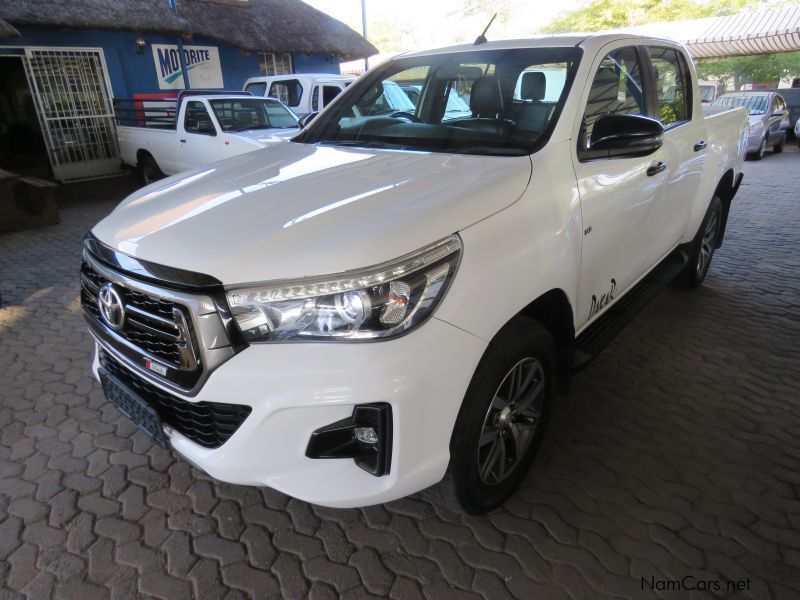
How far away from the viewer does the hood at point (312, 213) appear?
5.36 ft

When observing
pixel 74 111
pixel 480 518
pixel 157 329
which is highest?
pixel 74 111

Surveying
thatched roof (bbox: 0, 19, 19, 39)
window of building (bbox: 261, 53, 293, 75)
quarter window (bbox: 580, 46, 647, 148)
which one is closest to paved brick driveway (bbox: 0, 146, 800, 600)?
quarter window (bbox: 580, 46, 647, 148)

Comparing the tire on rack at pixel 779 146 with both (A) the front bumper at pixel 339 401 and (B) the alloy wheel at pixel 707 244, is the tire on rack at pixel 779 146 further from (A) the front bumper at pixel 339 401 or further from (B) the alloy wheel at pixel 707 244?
(A) the front bumper at pixel 339 401

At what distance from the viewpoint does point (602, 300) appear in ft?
9.04

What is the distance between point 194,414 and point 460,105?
2.20m

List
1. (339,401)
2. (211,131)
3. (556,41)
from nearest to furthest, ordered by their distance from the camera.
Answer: (339,401)
(556,41)
(211,131)

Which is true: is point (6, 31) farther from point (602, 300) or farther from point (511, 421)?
point (511, 421)

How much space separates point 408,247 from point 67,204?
32.9 ft

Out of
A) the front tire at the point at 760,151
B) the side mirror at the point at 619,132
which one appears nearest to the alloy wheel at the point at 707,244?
the side mirror at the point at 619,132

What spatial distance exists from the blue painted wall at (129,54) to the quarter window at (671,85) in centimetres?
1228

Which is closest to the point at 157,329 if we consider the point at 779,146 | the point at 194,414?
the point at 194,414

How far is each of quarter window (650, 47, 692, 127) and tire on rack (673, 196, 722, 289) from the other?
98cm

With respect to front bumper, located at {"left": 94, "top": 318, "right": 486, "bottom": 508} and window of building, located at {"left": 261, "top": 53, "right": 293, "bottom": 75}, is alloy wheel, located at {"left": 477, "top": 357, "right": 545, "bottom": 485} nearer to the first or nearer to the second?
front bumper, located at {"left": 94, "top": 318, "right": 486, "bottom": 508}

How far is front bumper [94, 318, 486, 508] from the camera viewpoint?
1564 mm
